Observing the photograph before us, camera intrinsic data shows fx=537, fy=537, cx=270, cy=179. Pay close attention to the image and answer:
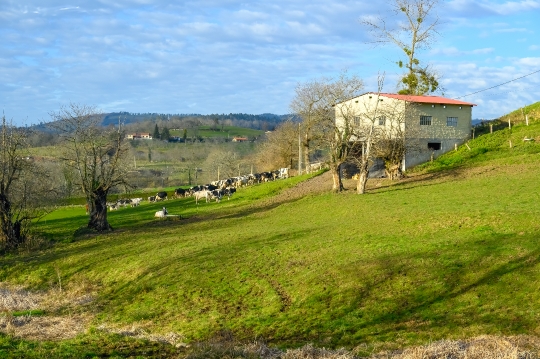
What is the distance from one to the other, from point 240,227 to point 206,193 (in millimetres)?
22621

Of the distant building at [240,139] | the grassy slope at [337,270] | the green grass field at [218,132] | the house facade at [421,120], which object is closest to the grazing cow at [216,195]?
the house facade at [421,120]

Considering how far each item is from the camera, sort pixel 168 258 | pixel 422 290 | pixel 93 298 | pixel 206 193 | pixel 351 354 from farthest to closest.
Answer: pixel 206 193
pixel 168 258
pixel 93 298
pixel 422 290
pixel 351 354

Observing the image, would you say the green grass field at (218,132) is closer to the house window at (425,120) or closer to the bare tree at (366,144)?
the house window at (425,120)

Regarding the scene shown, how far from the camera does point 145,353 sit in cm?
1334

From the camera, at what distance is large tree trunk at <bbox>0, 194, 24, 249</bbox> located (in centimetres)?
3167

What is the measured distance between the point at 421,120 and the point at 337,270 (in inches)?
1359

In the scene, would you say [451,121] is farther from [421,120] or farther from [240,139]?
[240,139]

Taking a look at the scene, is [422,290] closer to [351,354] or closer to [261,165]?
[351,354]

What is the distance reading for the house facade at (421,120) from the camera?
47.4 meters

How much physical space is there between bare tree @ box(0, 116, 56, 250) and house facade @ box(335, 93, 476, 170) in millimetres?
25330

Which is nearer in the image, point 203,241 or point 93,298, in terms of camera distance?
point 93,298

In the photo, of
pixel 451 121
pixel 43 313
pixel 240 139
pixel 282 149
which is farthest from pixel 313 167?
pixel 240 139

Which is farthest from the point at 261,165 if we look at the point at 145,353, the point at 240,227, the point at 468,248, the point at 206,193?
the point at 145,353

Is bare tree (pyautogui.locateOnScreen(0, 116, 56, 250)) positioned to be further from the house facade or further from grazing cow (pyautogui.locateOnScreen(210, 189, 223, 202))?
the house facade
